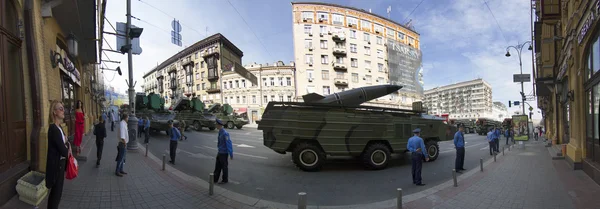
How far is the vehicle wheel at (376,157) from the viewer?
24.8 feet

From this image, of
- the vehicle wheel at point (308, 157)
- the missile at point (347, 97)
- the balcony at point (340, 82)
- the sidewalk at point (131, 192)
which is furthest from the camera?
the balcony at point (340, 82)

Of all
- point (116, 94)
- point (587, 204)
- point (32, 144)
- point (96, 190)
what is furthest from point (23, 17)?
point (116, 94)

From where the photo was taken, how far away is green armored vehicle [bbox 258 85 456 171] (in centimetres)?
744

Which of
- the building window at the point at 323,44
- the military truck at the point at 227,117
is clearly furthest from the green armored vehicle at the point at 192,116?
the building window at the point at 323,44

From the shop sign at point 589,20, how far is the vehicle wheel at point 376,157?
5.73 m

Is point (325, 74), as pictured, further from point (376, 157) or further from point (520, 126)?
point (376, 157)

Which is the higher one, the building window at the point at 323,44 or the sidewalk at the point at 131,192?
the building window at the point at 323,44

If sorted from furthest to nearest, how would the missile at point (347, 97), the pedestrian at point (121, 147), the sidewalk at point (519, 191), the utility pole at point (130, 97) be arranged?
the utility pole at point (130, 97) → the missile at point (347, 97) → the pedestrian at point (121, 147) → the sidewalk at point (519, 191)

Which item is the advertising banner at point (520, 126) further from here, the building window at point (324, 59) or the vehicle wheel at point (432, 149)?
the building window at point (324, 59)

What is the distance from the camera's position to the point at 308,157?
23.9ft

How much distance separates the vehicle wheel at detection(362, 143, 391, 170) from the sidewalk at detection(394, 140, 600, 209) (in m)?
2.11

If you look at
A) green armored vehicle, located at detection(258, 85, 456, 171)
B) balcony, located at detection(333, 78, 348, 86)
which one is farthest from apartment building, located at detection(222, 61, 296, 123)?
green armored vehicle, located at detection(258, 85, 456, 171)

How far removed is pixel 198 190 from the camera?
15.7 feet

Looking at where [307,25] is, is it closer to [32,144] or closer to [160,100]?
[160,100]
